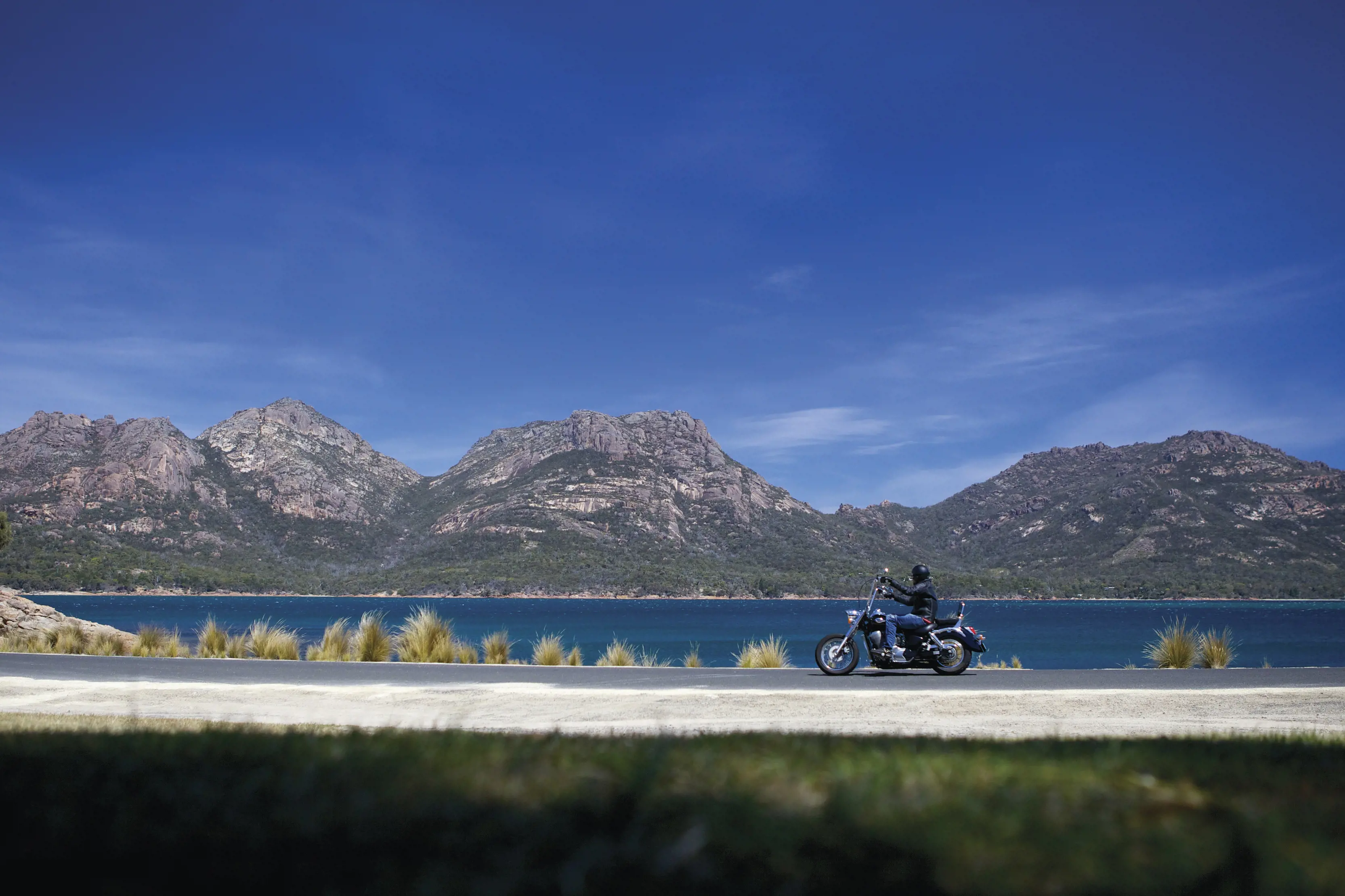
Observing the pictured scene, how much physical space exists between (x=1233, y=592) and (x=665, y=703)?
490 ft

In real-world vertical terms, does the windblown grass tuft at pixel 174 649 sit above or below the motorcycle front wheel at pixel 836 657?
below

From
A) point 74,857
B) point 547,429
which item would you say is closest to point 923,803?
point 74,857

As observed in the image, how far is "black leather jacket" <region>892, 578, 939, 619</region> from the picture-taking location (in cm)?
1686

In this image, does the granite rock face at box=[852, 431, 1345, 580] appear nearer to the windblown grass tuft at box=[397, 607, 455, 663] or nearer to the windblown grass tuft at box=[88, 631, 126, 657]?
the windblown grass tuft at box=[397, 607, 455, 663]

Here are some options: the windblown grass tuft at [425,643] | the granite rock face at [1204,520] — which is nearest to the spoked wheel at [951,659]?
the windblown grass tuft at [425,643]

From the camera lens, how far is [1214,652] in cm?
1881

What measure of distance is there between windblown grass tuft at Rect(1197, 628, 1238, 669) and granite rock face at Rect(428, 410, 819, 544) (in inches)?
4955

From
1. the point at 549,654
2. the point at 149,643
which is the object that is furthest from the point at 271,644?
the point at 549,654

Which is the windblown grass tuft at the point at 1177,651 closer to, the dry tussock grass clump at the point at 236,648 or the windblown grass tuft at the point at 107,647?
the dry tussock grass clump at the point at 236,648

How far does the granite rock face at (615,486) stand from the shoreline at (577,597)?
1357 centimetres

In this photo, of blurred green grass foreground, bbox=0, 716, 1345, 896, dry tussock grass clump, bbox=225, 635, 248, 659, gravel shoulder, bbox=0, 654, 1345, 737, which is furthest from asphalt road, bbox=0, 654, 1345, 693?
blurred green grass foreground, bbox=0, 716, 1345, 896

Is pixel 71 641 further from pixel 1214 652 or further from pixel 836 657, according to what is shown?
pixel 1214 652

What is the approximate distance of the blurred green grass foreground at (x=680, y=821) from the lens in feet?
6.78

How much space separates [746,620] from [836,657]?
76811 millimetres
